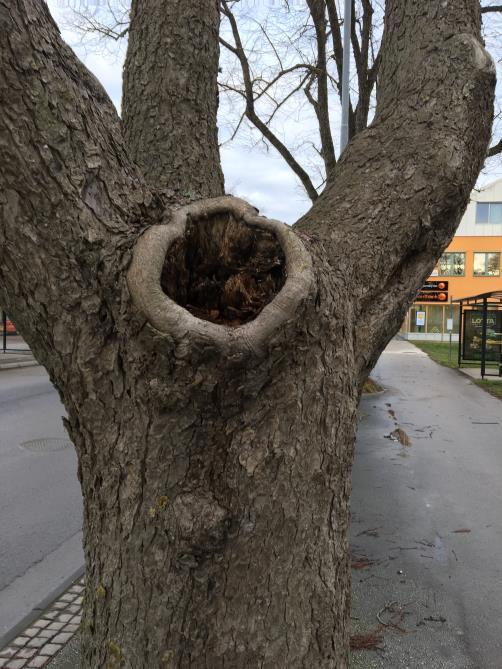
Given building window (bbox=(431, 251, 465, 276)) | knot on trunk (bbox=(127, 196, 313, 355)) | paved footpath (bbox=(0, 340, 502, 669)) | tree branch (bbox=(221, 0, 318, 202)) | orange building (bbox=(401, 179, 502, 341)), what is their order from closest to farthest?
knot on trunk (bbox=(127, 196, 313, 355))
paved footpath (bbox=(0, 340, 502, 669))
tree branch (bbox=(221, 0, 318, 202))
orange building (bbox=(401, 179, 502, 341))
building window (bbox=(431, 251, 465, 276))

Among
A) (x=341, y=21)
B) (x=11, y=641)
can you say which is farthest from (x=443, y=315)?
(x=11, y=641)

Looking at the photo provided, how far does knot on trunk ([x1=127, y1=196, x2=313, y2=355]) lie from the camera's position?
58.0 inches

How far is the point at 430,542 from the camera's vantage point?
16.2 ft

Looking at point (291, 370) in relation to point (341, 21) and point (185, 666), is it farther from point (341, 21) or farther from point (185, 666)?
point (341, 21)

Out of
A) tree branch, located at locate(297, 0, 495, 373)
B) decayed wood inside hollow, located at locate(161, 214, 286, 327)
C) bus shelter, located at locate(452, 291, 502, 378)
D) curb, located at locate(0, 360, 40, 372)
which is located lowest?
curb, located at locate(0, 360, 40, 372)

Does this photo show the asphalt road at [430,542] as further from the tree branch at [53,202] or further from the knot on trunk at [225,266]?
the tree branch at [53,202]

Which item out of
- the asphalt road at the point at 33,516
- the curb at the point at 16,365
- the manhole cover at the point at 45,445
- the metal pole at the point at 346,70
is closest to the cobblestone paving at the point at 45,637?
the asphalt road at the point at 33,516

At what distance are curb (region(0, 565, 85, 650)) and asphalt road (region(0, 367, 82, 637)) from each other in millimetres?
64

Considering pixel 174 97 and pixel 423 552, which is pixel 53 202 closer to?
pixel 174 97

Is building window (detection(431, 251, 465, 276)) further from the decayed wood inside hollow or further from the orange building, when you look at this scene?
the decayed wood inside hollow

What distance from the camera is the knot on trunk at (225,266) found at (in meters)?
1.47

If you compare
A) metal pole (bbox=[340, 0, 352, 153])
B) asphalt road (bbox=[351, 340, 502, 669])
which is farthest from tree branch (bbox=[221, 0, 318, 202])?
asphalt road (bbox=[351, 340, 502, 669])

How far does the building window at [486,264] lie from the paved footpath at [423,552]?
34298mm

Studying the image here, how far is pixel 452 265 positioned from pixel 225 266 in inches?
1697
